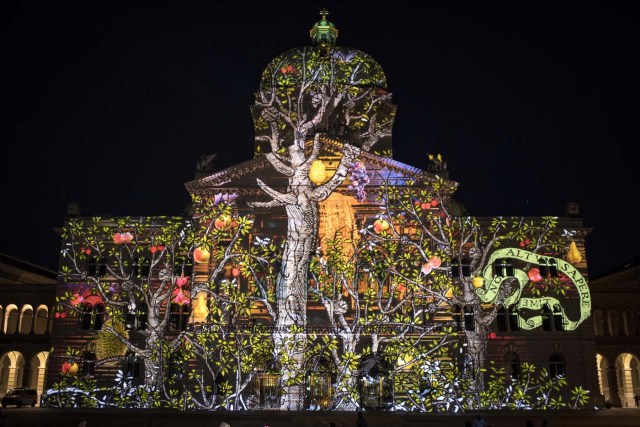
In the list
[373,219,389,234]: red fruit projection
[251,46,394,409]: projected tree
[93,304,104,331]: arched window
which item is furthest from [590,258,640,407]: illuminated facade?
[93,304,104,331]: arched window

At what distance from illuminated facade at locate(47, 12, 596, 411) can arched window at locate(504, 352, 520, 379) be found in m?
0.12

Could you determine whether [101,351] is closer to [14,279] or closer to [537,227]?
[14,279]

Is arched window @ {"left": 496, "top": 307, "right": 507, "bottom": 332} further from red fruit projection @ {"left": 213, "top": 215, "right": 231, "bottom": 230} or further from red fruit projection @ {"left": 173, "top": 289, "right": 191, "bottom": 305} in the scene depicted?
red fruit projection @ {"left": 173, "top": 289, "right": 191, "bottom": 305}

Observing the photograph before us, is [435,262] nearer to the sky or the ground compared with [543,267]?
nearer to the ground

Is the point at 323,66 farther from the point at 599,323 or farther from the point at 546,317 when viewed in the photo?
the point at 599,323

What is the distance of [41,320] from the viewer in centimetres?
5341

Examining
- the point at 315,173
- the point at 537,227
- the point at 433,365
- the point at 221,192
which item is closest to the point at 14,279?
the point at 221,192

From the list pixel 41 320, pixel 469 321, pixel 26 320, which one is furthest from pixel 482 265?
pixel 26 320

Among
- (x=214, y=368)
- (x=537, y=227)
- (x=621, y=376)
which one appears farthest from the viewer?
(x=621, y=376)

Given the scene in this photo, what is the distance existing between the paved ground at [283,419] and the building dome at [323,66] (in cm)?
1895

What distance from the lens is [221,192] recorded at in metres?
40.7

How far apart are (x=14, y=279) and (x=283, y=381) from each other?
32209 mm

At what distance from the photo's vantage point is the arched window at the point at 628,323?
165 feet

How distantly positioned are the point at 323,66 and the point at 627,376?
3394 centimetres
